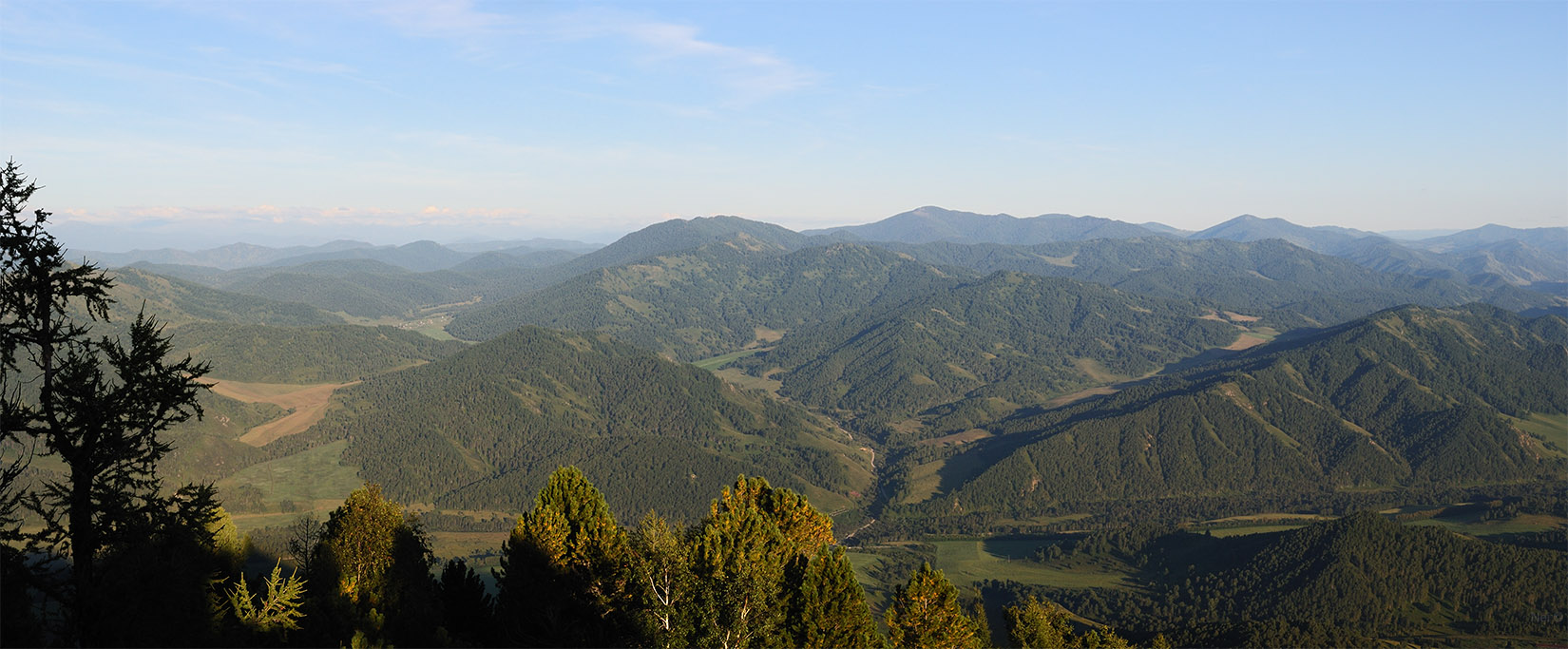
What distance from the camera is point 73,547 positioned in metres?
27.8

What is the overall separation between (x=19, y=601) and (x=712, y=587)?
91.0 feet

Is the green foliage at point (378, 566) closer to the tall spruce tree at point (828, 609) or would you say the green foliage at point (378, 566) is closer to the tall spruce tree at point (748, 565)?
the tall spruce tree at point (748, 565)

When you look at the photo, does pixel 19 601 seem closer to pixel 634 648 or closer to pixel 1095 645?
pixel 634 648

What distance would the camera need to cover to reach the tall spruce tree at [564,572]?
5406 centimetres

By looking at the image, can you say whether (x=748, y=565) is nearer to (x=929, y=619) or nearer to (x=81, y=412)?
(x=929, y=619)

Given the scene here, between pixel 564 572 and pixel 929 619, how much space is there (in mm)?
25253

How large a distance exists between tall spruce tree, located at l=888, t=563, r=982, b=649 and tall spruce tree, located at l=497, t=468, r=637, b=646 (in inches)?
741

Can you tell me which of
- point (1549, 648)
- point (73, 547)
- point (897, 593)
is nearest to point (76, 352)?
point (73, 547)

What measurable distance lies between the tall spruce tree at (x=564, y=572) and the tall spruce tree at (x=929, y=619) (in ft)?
61.8

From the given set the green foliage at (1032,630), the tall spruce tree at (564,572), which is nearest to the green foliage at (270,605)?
the tall spruce tree at (564,572)

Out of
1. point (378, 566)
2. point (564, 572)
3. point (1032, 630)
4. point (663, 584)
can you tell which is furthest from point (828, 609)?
point (1032, 630)

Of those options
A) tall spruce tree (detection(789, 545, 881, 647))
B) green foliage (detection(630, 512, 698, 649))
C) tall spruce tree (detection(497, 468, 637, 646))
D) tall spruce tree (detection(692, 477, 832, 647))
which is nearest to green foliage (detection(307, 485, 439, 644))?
tall spruce tree (detection(497, 468, 637, 646))

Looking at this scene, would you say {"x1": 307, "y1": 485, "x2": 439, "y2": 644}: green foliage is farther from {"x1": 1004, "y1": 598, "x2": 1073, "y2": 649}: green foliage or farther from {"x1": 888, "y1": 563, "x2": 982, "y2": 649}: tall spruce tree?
{"x1": 1004, "y1": 598, "x2": 1073, "y2": 649}: green foliage

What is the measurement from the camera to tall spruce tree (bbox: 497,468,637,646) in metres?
54.1
